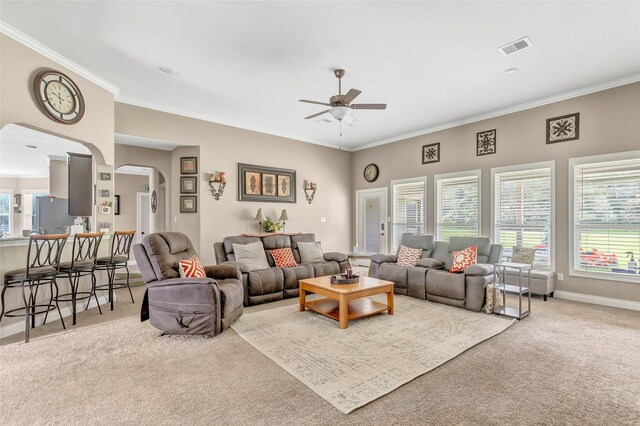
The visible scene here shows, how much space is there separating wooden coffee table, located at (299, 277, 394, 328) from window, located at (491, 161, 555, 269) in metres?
2.80

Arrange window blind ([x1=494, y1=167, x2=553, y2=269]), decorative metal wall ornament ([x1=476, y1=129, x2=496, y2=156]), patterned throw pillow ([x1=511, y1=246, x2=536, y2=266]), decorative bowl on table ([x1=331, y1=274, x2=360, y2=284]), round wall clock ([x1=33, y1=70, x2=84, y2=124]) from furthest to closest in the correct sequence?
decorative metal wall ornament ([x1=476, y1=129, x2=496, y2=156]), window blind ([x1=494, y1=167, x2=553, y2=269]), patterned throw pillow ([x1=511, y1=246, x2=536, y2=266]), decorative bowl on table ([x1=331, y1=274, x2=360, y2=284]), round wall clock ([x1=33, y1=70, x2=84, y2=124])

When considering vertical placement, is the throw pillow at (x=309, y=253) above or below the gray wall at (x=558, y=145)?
below

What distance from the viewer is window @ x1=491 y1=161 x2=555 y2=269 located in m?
4.96

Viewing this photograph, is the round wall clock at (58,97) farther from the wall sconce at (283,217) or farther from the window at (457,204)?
the window at (457,204)

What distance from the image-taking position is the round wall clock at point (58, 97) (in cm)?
349

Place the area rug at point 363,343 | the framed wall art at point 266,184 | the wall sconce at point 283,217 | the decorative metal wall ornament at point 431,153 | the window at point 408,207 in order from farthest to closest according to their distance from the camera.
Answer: the window at point 408,207 < the wall sconce at point 283,217 < the decorative metal wall ornament at point 431,153 < the framed wall art at point 266,184 < the area rug at point 363,343

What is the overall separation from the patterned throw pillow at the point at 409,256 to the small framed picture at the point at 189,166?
393 centimetres

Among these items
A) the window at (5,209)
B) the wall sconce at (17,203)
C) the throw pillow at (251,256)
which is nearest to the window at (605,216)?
the throw pillow at (251,256)

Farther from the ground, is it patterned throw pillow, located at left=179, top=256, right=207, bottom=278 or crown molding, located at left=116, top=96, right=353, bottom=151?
crown molding, located at left=116, top=96, right=353, bottom=151

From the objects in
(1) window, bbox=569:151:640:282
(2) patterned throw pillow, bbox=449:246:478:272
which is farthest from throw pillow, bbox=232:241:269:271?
(1) window, bbox=569:151:640:282

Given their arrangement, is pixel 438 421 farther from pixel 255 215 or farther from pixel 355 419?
pixel 255 215

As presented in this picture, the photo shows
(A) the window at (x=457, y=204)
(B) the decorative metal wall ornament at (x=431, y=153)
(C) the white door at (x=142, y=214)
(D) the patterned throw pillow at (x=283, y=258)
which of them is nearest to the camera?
(D) the patterned throw pillow at (x=283, y=258)

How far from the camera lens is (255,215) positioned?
648 centimetres

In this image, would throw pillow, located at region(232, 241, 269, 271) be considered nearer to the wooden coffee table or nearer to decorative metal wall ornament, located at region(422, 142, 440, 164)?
the wooden coffee table
